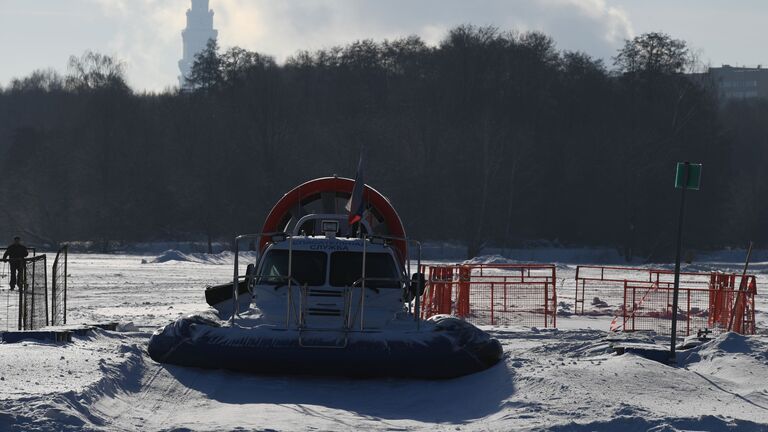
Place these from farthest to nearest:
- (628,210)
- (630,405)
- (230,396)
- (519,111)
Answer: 1. (519,111)
2. (628,210)
3. (230,396)
4. (630,405)

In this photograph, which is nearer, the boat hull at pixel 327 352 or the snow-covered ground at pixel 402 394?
the snow-covered ground at pixel 402 394

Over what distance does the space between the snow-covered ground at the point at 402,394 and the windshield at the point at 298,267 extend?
2.06m

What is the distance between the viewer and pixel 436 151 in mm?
74750

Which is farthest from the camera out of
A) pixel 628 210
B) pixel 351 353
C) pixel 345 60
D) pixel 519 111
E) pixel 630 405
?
pixel 345 60

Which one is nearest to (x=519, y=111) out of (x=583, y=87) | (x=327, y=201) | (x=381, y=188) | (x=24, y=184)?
(x=583, y=87)

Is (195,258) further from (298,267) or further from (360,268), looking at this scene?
(360,268)

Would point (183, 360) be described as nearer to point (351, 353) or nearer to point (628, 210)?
point (351, 353)

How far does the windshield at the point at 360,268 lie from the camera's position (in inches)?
675

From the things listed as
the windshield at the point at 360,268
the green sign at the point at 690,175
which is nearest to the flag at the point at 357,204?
the windshield at the point at 360,268

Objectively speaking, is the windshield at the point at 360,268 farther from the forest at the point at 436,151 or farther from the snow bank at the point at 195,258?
the forest at the point at 436,151

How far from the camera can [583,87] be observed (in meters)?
80.0

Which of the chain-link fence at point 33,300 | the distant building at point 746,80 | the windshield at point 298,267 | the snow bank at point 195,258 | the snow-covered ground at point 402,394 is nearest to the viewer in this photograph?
the snow-covered ground at point 402,394

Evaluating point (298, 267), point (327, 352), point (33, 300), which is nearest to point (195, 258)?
point (33, 300)

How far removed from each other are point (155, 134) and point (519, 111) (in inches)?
1008
